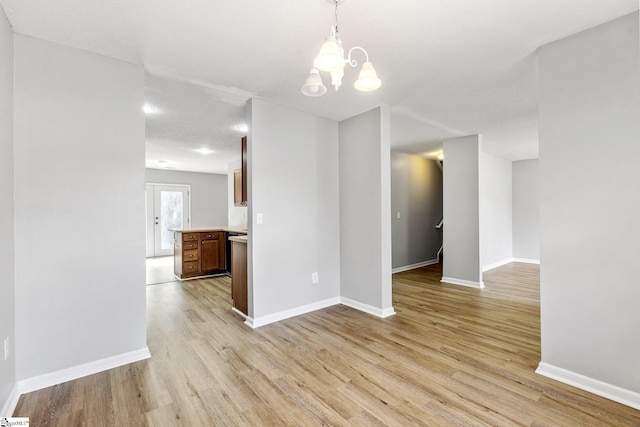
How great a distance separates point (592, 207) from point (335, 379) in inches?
82.0

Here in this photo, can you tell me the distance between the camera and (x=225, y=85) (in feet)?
9.11

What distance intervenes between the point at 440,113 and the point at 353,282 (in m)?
2.36

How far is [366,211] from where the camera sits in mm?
3510

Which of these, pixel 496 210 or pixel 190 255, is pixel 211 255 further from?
pixel 496 210

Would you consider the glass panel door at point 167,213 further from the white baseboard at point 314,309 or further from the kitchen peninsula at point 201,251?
the white baseboard at point 314,309

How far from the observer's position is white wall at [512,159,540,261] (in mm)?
6523

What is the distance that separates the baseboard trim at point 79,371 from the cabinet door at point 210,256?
309 centimetres

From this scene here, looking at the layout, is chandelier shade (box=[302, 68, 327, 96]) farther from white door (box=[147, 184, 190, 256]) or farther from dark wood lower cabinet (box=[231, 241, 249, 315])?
white door (box=[147, 184, 190, 256])

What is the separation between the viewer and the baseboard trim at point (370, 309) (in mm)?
3339

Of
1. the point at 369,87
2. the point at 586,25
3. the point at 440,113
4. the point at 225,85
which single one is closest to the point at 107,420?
the point at 369,87

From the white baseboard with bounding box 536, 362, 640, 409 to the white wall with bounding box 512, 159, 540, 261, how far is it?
5.38m

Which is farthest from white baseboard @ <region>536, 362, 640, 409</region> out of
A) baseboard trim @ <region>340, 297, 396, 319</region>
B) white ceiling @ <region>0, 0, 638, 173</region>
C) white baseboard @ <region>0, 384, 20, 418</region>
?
white baseboard @ <region>0, 384, 20, 418</region>

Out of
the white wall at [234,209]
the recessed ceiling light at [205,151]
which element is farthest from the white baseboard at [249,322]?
the white wall at [234,209]

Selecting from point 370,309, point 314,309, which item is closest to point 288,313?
point 314,309
